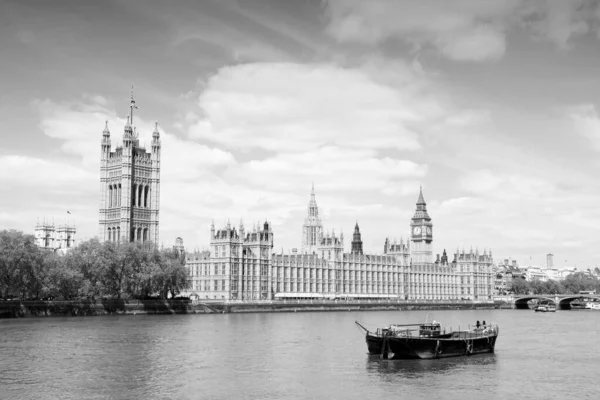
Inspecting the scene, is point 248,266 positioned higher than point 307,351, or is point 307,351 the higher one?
point 248,266

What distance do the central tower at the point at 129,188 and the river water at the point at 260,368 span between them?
67214 millimetres

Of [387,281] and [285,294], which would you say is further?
[387,281]

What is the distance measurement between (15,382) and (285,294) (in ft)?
350

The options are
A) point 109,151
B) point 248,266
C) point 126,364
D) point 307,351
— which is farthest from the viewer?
point 109,151

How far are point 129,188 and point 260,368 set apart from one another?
97.2 m

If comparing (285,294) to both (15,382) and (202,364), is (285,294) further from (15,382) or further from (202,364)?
(15,382)

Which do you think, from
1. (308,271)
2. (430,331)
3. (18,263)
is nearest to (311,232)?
(308,271)

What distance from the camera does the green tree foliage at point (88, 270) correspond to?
283 ft

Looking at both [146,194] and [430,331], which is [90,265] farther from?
[430,331]

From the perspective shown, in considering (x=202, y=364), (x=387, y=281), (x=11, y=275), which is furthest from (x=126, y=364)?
(x=387, y=281)

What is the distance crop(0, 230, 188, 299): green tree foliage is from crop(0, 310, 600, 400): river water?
1431cm

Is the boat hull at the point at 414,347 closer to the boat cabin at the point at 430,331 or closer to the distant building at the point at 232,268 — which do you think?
the boat cabin at the point at 430,331

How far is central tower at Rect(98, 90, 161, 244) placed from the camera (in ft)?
464

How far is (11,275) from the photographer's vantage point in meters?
86.1
